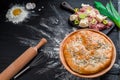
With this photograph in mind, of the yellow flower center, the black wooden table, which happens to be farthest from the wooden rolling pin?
the yellow flower center

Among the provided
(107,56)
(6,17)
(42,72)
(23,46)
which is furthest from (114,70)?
(6,17)

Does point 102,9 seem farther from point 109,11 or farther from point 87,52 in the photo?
point 87,52

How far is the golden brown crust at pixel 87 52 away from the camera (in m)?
0.88

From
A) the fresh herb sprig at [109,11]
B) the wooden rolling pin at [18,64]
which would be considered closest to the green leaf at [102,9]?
the fresh herb sprig at [109,11]

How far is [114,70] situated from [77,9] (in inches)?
12.0

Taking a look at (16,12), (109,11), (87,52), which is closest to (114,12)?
(109,11)

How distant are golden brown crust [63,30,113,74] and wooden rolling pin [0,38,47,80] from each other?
0.44 feet

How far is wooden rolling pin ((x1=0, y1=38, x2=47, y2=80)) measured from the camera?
0.94 meters

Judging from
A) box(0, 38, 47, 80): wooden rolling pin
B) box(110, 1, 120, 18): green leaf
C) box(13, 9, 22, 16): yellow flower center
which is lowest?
box(0, 38, 47, 80): wooden rolling pin

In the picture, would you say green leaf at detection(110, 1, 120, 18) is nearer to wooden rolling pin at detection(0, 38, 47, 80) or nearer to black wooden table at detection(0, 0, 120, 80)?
black wooden table at detection(0, 0, 120, 80)

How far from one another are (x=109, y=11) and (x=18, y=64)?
425mm

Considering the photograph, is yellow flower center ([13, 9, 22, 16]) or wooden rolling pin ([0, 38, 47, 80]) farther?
yellow flower center ([13, 9, 22, 16])

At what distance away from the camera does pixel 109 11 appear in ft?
3.56

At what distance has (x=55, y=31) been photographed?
1077 millimetres
